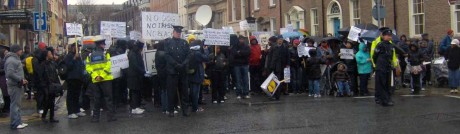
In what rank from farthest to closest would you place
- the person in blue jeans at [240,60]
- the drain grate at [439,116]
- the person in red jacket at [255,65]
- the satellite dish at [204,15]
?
the satellite dish at [204,15]
the person in red jacket at [255,65]
the person in blue jeans at [240,60]
the drain grate at [439,116]

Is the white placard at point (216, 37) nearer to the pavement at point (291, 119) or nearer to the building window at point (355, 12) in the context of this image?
the pavement at point (291, 119)

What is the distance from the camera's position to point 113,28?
17234mm

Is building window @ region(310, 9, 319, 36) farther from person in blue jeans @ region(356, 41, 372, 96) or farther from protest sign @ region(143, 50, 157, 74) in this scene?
protest sign @ region(143, 50, 157, 74)

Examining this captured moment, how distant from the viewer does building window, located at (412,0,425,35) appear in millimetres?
24578

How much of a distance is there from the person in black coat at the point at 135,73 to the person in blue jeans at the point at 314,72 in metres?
4.68

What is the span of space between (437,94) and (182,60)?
719cm

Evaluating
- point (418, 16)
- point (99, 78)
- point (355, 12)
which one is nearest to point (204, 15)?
point (355, 12)

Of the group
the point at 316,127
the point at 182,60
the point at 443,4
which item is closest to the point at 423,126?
the point at 316,127

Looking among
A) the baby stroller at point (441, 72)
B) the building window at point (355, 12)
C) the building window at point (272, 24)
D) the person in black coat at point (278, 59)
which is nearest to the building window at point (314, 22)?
the building window at point (355, 12)

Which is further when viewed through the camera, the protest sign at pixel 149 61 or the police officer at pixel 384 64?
the protest sign at pixel 149 61

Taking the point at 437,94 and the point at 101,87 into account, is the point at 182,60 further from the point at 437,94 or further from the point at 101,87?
the point at 437,94

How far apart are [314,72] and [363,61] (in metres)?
1.27

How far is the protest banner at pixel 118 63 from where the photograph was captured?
11.7 meters

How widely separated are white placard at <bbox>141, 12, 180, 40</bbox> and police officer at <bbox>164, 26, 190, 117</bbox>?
239 centimetres
